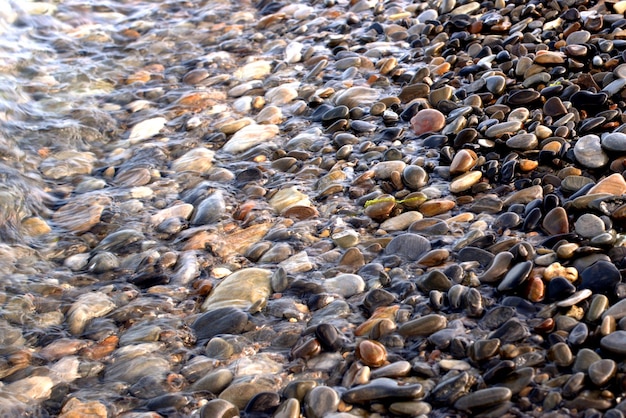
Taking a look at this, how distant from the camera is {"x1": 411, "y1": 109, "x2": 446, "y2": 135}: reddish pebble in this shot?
13.4 ft

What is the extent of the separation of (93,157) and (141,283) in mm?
1722

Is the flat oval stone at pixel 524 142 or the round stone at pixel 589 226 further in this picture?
the flat oval stone at pixel 524 142

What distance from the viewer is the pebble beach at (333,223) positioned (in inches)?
96.6

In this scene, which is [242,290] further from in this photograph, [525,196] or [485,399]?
[525,196]

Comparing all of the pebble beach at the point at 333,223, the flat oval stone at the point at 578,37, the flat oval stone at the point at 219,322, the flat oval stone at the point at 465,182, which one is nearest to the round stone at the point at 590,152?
the pebble beach at the point at 333,223

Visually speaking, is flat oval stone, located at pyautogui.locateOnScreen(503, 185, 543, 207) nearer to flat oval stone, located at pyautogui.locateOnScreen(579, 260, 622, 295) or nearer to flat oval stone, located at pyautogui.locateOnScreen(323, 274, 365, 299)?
flat oval stone, located at pyautogui.locateOnScreen(579, 260, 622, 295)

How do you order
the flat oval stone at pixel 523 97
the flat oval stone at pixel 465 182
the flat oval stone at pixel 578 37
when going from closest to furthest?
the flat oval stone at pixel 465 182 → the flat oval stone at pixel 523 97 → the flat oval stone at pixel 578 37

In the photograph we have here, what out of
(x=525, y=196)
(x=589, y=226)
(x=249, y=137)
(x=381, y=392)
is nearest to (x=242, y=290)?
(x=381, y=392)

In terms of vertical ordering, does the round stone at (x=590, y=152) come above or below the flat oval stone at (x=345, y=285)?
above

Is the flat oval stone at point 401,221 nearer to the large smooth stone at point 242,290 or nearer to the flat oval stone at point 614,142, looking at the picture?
the large smooth stone at point 242,290

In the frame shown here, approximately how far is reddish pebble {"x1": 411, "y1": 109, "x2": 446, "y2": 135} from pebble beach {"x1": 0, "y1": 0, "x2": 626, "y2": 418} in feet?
0.06

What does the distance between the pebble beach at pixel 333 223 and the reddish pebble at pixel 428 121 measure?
2cm

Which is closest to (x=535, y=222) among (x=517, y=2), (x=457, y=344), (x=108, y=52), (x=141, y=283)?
(x=457, y=344)

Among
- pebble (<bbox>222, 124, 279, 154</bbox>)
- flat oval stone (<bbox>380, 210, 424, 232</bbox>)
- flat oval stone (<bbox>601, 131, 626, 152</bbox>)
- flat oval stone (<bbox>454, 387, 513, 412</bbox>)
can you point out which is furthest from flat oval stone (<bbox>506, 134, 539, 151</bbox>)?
flat oval stone (<bbox>454, 387, 513, 412</bbox>)
